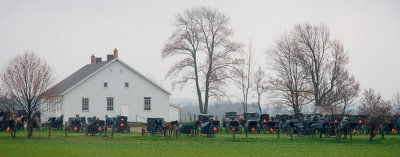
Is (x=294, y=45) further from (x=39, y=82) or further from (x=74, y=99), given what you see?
(x=39, y=82)

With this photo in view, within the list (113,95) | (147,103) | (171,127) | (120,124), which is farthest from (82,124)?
(147,103)

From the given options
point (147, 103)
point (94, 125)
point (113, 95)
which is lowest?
point (94, 125)

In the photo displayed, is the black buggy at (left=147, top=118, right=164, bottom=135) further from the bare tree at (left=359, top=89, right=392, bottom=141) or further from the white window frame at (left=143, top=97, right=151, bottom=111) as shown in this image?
the white window frame at (left=143, top=97, right=151, bottom=111)

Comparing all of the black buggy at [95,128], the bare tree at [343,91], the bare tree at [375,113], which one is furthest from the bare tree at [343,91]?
the black buggy at [95,128]

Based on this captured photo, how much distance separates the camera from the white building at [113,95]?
52.9m

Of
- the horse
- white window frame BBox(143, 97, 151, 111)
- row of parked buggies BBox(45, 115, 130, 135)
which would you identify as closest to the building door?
white window frame BBox(143, 97, 151, 111)

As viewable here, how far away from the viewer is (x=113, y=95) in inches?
2159

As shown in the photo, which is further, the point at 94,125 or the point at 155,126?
the point at 155,126

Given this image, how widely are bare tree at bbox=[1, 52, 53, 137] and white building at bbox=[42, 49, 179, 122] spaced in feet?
58.5

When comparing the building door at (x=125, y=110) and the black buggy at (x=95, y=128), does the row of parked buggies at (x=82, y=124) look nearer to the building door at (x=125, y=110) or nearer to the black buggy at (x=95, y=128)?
the black buggy at (x=95, y=128)

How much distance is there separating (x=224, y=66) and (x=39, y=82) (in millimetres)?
26030

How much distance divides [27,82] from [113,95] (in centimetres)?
2140

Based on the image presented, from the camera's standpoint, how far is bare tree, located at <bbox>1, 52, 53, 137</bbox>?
3350cm

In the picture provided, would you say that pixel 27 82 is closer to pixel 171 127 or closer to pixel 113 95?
pixel 171 127
